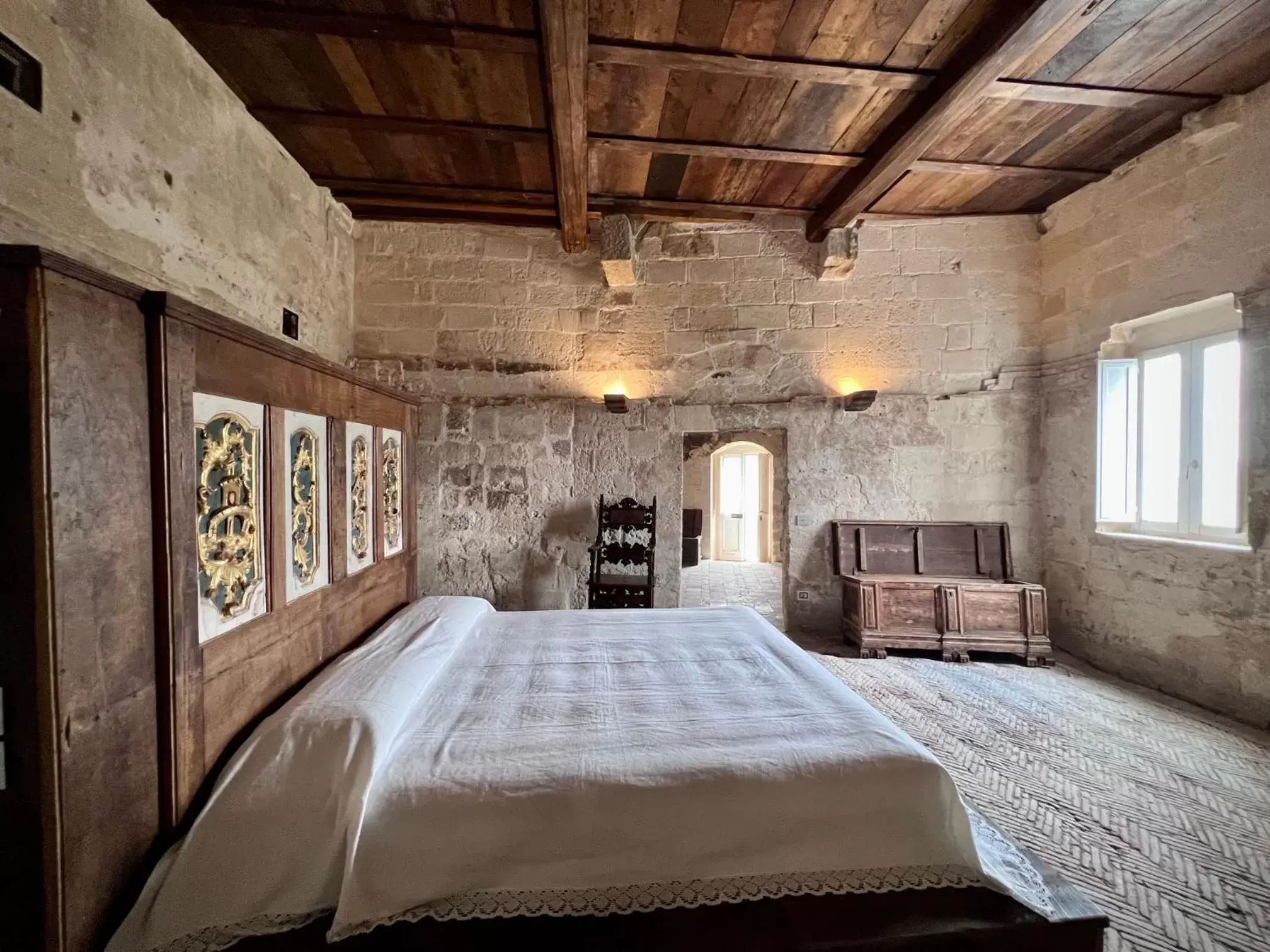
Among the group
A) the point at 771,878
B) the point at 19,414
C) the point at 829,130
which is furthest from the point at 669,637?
the point at 829,130

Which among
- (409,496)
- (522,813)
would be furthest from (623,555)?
(522,813)

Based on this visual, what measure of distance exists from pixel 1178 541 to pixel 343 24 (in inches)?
206

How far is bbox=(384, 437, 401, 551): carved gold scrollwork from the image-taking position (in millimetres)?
2309

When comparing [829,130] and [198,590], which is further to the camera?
[829,130]

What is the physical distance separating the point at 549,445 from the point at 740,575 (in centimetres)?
423

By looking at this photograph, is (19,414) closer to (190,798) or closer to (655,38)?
(190,798)

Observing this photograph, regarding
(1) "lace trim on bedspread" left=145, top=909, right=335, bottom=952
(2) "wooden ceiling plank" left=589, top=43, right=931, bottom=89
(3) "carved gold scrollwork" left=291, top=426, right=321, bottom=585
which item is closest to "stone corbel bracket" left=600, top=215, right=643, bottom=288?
(2) "wooden ceiling plank" left=589, top=43, right=931, bottom=89

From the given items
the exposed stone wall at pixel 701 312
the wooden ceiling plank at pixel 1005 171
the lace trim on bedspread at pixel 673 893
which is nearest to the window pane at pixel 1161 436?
the exposed stone wall at pixel 701 312

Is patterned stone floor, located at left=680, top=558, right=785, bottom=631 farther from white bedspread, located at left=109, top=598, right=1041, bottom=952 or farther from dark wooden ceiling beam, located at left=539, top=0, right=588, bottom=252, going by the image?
dark wooden ceiling beam, located at left=539, top=0, right=588, bottom=252

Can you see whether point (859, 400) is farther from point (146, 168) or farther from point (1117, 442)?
point (146, 168)

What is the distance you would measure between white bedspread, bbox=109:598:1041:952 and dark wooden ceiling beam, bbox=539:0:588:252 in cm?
246

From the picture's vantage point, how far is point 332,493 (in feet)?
5.82

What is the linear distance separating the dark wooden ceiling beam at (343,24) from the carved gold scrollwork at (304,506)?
184cm

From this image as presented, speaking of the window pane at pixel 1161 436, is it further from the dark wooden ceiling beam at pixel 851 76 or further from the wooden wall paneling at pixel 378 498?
the wooden wall paneling at pixel 378 498
